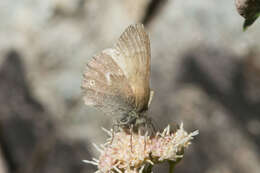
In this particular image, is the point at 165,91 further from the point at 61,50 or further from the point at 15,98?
the point at 15,98

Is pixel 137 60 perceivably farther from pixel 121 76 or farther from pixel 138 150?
pixel 138 150

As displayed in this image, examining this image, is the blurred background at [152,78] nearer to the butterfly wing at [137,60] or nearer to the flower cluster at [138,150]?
the flower cluster at [138,150]

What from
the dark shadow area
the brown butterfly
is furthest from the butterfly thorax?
the dark shadow area

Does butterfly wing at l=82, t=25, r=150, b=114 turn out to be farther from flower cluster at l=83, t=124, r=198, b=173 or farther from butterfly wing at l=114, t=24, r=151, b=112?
flower cluster at l=83, t=124, r=198, b=173

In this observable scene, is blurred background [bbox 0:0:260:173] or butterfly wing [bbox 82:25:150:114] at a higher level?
blurred background [bbox 0:0:260:173]

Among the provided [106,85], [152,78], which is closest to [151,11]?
[152,78]
